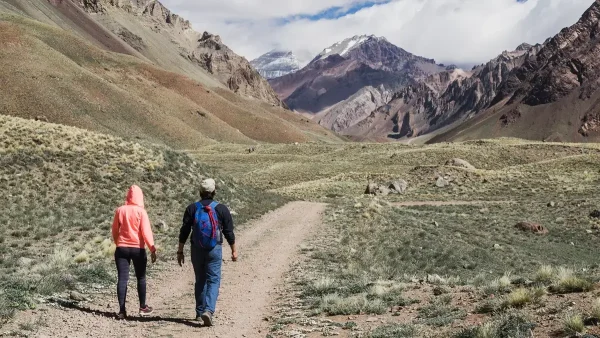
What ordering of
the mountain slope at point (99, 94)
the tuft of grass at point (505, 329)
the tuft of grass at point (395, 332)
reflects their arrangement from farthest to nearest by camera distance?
the mountain slope at point (99, 94), the tuft of grass at point (395, 332), the tuft of grass at point (505, 329)

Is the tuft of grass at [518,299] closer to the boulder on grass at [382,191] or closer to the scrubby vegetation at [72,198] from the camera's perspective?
the scrubby vegetation at [72,198]

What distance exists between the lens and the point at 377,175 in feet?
193

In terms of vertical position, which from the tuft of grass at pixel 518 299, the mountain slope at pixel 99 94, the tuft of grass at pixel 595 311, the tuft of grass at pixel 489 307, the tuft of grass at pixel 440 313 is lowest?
the tuft of grass at pixel 440 313

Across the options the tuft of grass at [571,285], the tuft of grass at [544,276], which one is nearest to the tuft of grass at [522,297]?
the tuft of grass at [571,285]

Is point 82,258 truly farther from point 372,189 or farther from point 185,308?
point 372,189

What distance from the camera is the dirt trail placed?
383 inches

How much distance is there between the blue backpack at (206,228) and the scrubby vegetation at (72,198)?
3.66 meters

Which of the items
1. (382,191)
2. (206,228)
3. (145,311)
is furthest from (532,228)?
(145,311)

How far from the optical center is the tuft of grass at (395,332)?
8.59 m

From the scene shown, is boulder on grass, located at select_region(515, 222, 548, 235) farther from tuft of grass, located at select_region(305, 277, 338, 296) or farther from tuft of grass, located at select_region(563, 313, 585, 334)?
tuft of grass, located at select_region(563, 313, 585, 334)

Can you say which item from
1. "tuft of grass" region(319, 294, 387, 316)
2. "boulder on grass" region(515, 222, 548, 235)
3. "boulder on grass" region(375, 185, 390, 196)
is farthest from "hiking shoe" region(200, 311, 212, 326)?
"boulder on grass" region(375, 185, 390, 196)

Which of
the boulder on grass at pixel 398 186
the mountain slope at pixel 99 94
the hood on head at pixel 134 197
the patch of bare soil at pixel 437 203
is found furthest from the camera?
the mountain slope at pixel 99 94

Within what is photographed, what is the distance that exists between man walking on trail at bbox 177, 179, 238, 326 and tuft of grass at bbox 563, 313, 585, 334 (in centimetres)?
596

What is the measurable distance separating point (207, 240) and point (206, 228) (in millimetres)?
237
